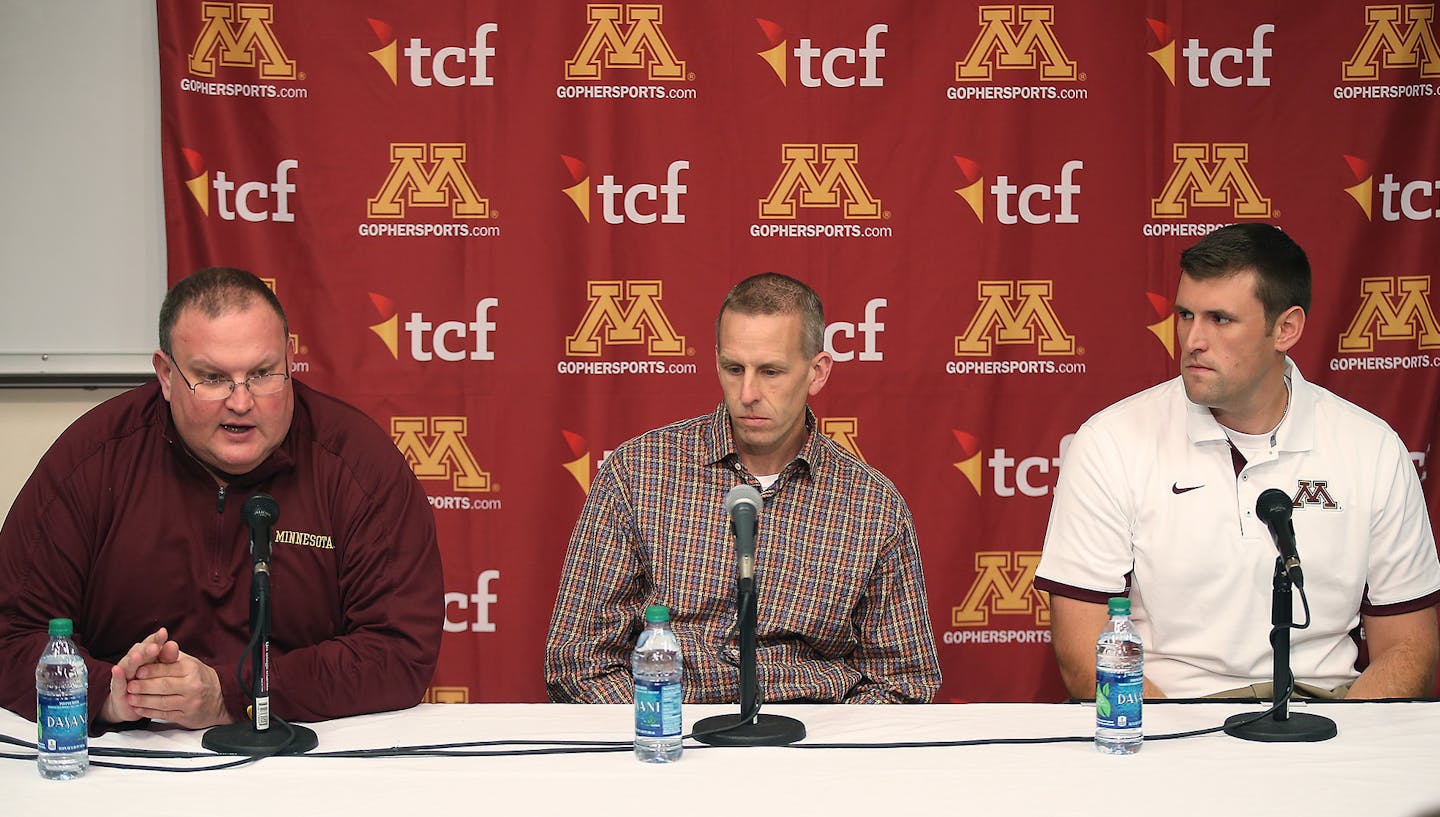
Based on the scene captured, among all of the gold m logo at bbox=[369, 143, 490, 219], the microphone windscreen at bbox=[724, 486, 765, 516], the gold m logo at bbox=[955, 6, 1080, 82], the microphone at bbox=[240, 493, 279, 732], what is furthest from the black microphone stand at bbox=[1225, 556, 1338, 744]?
the gold m logo at bbox=[369, 143, 490, 219]

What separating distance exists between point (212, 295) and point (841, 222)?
1.85 meters

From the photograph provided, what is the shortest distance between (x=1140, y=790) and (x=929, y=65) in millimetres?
2342

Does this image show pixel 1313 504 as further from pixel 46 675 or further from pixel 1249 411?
pixel 46 675

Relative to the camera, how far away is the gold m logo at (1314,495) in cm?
270

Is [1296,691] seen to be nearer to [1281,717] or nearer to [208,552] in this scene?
[1281,717]

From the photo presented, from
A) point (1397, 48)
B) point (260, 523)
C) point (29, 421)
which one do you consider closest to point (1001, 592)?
point (1397, 48)

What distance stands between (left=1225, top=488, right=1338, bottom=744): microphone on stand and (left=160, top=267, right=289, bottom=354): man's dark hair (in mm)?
1746

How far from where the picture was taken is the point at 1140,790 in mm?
1826

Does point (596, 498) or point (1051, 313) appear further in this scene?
point (1051, 313)

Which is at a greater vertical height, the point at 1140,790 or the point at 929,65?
the point at 929,65

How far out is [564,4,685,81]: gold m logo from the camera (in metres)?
3.61

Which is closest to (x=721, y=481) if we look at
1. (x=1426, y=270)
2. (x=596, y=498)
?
(x=596, y=498)

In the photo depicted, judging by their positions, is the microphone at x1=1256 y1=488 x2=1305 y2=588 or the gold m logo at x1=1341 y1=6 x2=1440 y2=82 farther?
the gold m logo at x1=1341 y1=6 x2=1440 y2=82

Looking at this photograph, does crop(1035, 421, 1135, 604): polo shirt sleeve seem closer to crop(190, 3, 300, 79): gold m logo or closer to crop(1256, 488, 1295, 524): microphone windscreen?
crop(1256, 488, 1295, 524): microphone windscreen
